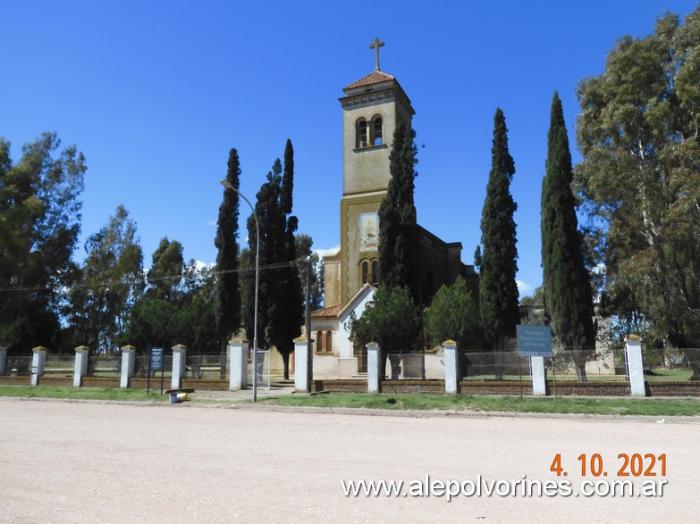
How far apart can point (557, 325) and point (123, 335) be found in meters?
26.9

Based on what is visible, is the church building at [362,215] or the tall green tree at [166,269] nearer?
the church building at [362,215]

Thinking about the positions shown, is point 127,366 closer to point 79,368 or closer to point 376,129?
point 79,368

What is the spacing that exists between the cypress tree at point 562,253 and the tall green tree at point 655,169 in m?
1.81

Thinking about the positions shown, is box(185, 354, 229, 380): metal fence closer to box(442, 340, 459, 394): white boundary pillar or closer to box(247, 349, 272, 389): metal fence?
box(247, 349, 272, 389): metal fence

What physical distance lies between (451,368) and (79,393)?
1744 cm

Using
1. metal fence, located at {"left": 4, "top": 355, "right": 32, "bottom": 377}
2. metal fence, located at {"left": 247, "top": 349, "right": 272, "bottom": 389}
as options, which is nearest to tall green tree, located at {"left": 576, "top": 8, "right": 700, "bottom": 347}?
metal fence, located at {"left": 247, "top": 349, "right": 272, "bottom": 389}

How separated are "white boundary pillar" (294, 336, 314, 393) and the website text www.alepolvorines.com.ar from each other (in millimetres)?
16977

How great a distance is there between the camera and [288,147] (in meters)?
38.9

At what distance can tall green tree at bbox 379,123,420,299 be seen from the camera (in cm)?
3162

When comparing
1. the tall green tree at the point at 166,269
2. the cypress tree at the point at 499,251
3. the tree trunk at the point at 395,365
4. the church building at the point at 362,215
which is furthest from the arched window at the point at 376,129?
the tall green tree at the point at 166,269

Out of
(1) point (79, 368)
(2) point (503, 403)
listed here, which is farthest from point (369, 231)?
(2) point (503, 403)

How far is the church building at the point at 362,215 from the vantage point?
36.6 metres

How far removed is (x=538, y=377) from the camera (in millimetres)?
20812

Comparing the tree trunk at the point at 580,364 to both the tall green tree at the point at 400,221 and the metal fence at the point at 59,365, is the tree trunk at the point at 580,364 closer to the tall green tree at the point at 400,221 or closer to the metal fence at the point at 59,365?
the tall green tree at the point at 400,221
